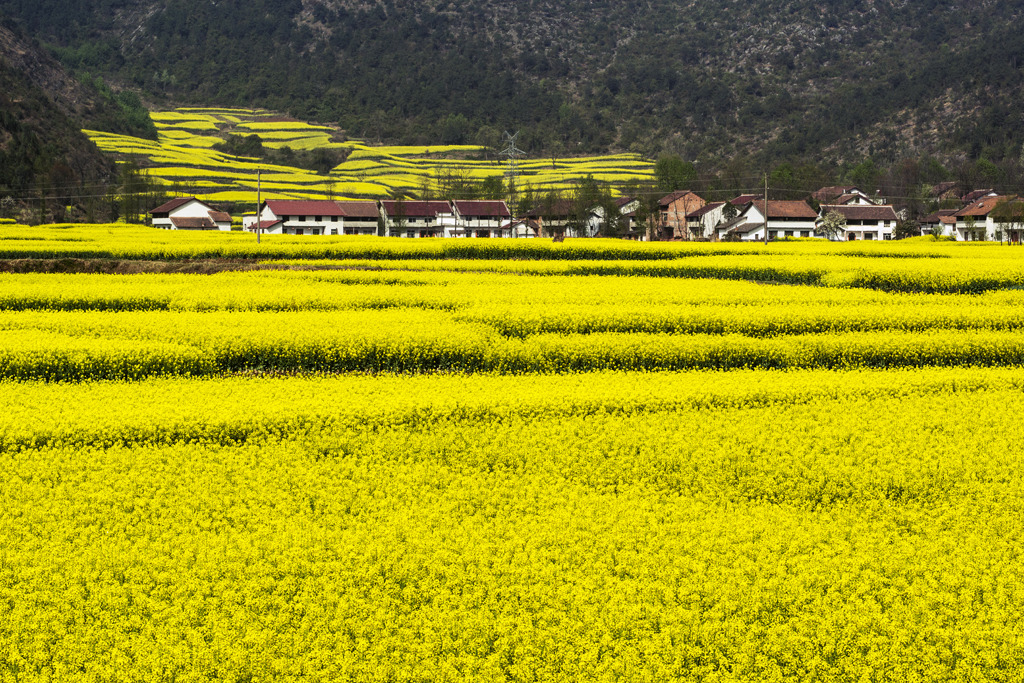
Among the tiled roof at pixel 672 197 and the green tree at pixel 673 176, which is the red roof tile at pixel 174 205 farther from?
the green tree at pixel 673 176

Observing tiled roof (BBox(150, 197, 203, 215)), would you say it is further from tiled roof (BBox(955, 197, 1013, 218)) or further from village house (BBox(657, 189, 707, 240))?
tiled roof (BBox(955, 197, 1013, 218))

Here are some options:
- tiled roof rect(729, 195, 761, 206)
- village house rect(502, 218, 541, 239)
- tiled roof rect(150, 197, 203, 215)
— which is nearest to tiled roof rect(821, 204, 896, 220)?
tiled roof rect(729, 195, 761, 206)

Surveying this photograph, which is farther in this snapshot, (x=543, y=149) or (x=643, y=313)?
(x=543, y=149)

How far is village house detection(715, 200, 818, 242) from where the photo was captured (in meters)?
89.1

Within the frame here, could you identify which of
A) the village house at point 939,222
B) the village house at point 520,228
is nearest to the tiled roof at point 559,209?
the village house at point 520,228

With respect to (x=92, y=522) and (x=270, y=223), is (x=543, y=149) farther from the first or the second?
(x=92, y=522)

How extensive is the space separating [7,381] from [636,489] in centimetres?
1347

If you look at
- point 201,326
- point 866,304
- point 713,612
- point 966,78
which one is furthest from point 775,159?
point 713,612

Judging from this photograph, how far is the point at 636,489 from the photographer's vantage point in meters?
10.2

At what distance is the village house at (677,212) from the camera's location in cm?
10044

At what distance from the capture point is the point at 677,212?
10119cm

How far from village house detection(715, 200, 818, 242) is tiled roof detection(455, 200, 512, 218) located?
25.2m

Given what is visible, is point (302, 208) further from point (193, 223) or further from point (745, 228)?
point (745, 228)

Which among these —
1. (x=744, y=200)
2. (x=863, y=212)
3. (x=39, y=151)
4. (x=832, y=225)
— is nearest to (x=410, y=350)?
(x=832, y=225)
